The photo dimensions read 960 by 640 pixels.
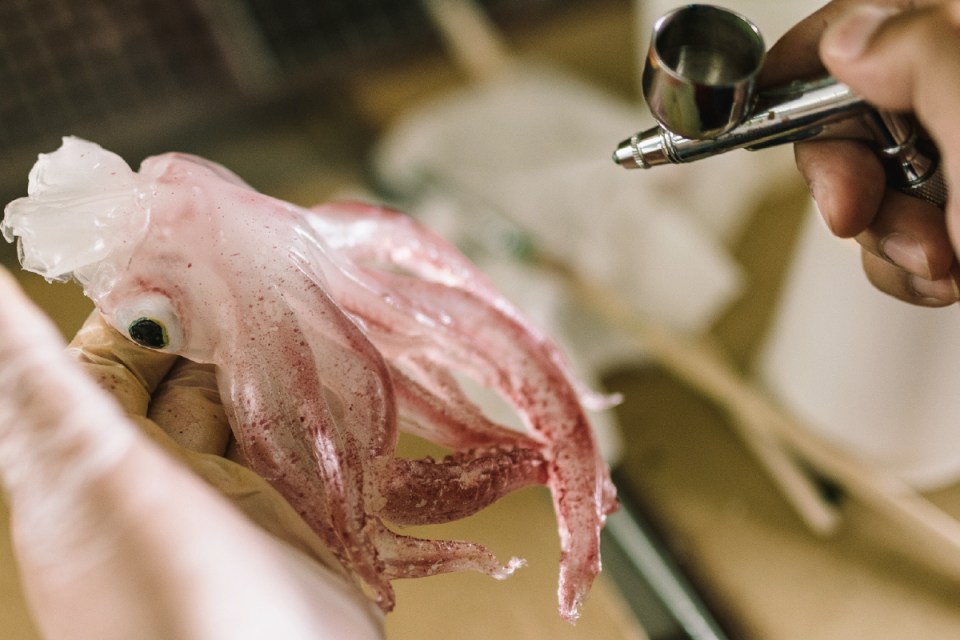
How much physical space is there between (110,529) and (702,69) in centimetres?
35

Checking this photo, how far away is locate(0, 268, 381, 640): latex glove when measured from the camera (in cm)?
30

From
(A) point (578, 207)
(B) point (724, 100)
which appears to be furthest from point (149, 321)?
(A) point (578, 207)

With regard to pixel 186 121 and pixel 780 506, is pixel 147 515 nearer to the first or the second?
pixel 780 506

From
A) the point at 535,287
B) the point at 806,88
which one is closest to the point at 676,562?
the point at 535,287

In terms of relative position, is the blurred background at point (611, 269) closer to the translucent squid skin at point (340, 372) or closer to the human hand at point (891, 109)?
the translucent squid skin at point (340, 372)

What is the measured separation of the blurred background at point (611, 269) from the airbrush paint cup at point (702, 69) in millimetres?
226

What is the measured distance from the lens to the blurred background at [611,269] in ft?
2.42

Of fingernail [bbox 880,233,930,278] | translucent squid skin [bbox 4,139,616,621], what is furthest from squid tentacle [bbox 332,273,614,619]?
fingernail [bbox 880,233,930,278]

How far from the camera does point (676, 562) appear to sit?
0.84 metres

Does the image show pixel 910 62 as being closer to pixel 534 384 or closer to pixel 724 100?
pixel 724 100

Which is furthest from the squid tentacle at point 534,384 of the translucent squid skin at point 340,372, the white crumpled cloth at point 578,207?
the white crumpled cloth at point 578,207

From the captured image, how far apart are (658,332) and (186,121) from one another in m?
0.82

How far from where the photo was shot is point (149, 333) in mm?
380

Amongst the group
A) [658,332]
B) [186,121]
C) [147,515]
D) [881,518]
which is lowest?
[881,518]
